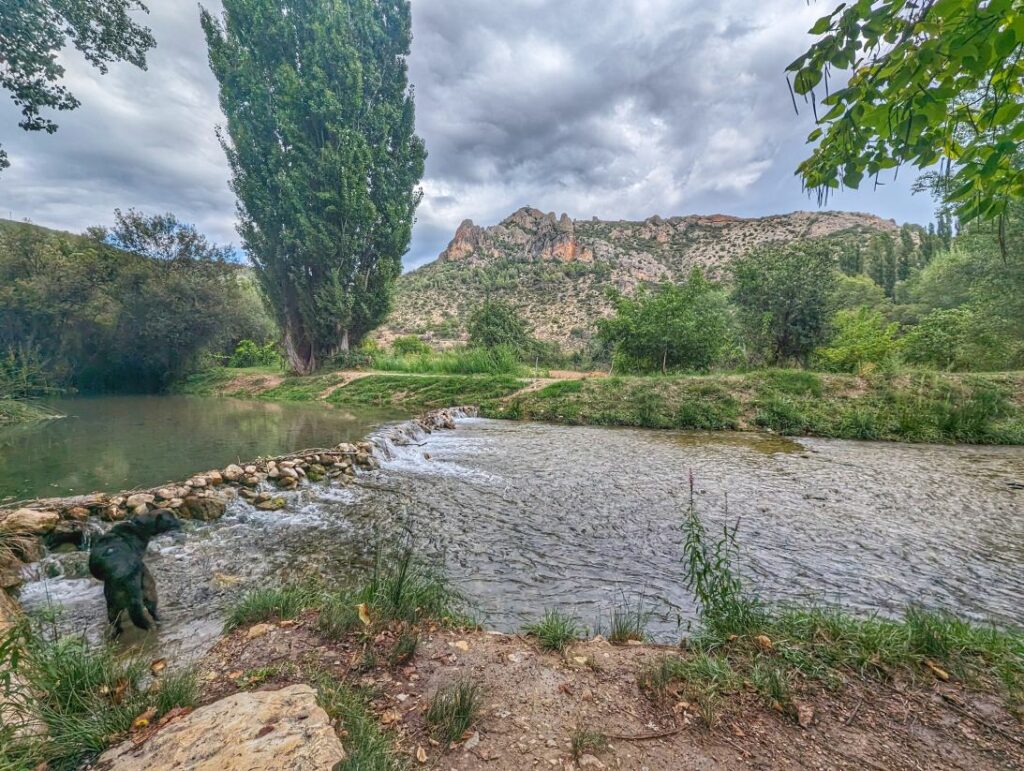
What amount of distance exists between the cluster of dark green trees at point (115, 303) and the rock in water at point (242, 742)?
75.3 ft

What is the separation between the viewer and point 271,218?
2038 cm

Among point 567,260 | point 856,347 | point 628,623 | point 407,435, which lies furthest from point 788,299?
point 567,260

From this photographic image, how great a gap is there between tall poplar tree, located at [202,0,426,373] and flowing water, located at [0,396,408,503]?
883 centimetres

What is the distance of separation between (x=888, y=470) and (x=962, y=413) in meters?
4.82

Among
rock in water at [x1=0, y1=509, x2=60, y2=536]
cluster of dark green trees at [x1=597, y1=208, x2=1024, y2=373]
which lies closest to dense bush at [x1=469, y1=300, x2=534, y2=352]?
cluster of dark green trees at [x1=597, y1=208, x2=1024, y2=373]

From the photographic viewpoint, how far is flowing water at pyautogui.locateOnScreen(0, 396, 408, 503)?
5.95 m

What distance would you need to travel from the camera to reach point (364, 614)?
8.60ft

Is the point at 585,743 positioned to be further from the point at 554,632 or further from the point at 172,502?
the point at 172,502

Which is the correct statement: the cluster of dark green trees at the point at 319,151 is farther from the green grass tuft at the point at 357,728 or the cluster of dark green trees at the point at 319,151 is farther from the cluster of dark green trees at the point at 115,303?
the green grass tuft at the point at 357,728

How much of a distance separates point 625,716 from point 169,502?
5.58 metres

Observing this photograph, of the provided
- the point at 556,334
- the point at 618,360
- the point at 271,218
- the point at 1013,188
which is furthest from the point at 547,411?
the point at 556,334

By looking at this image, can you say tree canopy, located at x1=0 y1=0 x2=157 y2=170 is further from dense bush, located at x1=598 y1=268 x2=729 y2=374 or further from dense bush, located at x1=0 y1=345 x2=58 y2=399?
dense bush, located at x1=598 y1=268 x2=729 y2=374

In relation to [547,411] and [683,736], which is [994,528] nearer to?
[683,736]

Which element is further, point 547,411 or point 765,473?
point 547,411
